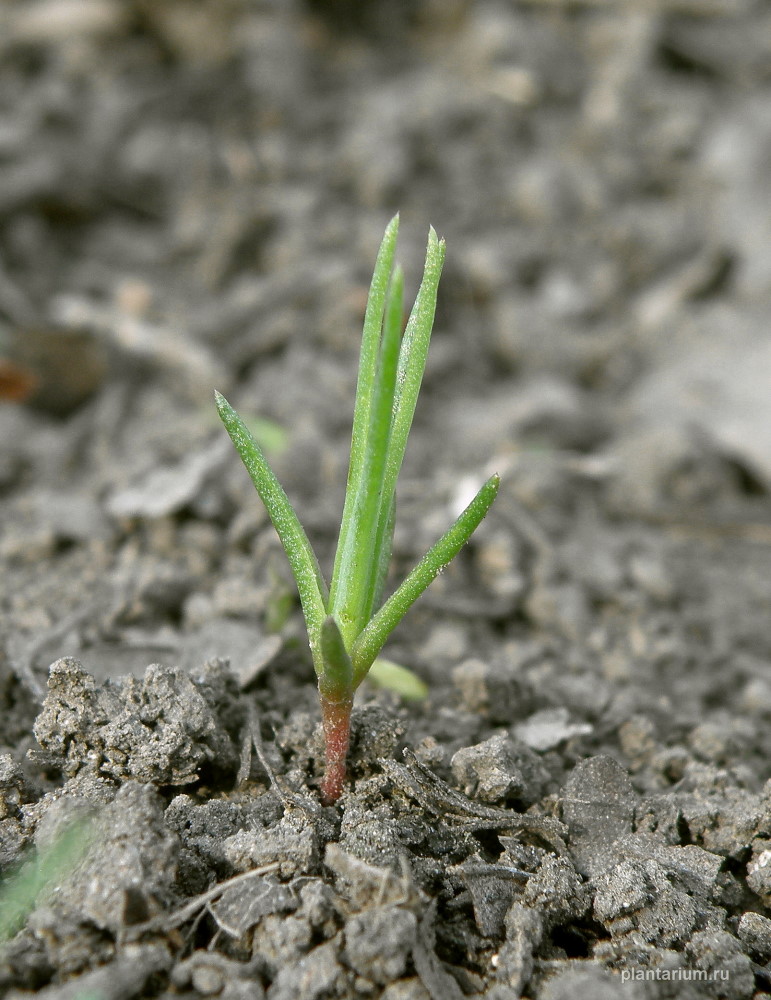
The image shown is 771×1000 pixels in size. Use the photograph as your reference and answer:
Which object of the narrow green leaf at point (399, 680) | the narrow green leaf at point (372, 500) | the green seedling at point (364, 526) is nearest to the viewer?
the narrow green leaf at point (372, 500)

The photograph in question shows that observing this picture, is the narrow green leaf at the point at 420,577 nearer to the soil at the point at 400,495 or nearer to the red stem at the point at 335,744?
the red stem at the point at 335,744

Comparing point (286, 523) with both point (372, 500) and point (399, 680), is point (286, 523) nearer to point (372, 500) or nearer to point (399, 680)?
point (372, 500)

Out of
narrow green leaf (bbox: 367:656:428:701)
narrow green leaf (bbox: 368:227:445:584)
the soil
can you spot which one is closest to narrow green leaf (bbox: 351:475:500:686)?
narrow green leaf (bbox: 368:227:445:584)

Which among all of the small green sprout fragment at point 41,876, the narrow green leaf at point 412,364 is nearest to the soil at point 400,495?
the small green sprout fragment at point 41,876

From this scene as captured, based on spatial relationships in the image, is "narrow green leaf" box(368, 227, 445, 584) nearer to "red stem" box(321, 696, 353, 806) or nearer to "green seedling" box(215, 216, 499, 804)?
"green seedling" box(215, 216, 499, 804)

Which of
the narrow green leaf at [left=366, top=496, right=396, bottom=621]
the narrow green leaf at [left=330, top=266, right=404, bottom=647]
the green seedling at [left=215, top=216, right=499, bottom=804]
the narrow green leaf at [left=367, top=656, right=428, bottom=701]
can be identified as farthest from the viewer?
the narrow green leaf at [left=367, top=656, right=428, bottom=701]

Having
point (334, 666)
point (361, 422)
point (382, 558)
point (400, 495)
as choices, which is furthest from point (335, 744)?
point (400, 495)
